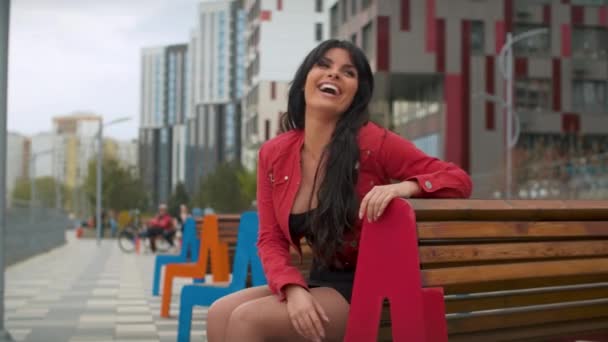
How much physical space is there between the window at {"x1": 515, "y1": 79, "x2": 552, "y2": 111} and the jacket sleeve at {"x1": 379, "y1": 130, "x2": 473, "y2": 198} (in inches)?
2039

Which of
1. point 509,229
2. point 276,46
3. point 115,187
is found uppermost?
point 276,46

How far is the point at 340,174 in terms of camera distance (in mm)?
3273

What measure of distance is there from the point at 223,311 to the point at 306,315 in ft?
1.26

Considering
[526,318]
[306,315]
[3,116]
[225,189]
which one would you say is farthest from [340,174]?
[225,189]

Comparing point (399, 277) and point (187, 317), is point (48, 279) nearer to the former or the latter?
point (187, 317)

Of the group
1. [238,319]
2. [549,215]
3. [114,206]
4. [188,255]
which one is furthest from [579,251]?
[114,206]

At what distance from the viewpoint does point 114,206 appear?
277 ft

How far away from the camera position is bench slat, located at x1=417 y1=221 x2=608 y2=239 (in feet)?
8.84

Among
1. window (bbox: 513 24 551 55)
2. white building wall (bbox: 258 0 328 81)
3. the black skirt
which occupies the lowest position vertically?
the black skirt

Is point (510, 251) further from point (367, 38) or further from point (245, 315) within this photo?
point (367, 38)

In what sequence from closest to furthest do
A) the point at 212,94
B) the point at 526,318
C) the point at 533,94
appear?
the point at 526,318 < the point at 533,94 < the point at 212,94

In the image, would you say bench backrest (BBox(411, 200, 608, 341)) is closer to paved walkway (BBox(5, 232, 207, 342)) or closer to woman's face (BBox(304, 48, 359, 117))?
woman's face (BBox(304, 48, 359, 117))

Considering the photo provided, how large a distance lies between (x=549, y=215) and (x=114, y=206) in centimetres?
8319

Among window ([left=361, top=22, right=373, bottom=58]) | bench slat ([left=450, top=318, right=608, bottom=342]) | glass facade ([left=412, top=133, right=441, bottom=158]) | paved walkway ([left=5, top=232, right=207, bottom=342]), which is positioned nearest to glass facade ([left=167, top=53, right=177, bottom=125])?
glass facade ([left=412, top=133, right=441, bottom=158])
